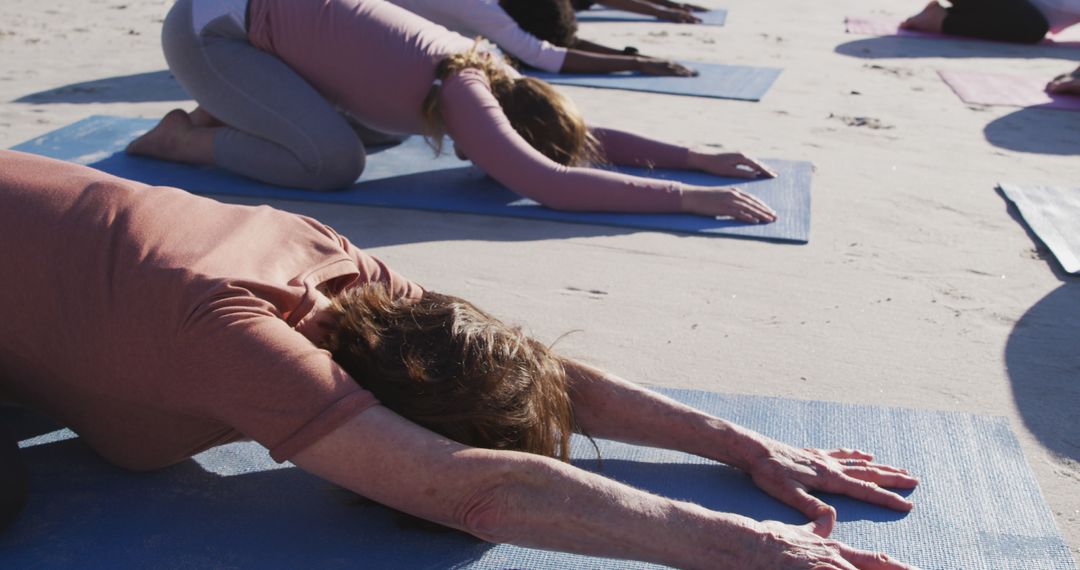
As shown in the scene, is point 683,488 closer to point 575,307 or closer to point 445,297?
point 445,297

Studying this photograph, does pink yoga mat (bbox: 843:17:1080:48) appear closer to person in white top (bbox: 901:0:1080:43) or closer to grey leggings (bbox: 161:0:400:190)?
person in white top (bbox: 901:0:1080:43)

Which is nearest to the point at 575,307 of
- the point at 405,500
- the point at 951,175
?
the point at 405,500

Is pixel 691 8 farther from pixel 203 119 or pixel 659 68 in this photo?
pixel 203 119

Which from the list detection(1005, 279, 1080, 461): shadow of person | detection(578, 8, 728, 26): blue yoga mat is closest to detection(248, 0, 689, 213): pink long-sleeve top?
detection(1005, 279, 1080, 461): shadow of person

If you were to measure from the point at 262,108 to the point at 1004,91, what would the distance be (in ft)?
12.5

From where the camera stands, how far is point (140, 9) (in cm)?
679

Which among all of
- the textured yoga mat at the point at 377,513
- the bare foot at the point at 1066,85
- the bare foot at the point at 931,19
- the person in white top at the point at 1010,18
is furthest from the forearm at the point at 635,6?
the textured yoga mat at the point at 377,513

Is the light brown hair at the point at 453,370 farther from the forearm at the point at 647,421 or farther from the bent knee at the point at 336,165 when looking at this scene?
the bent knee at the point at 336,165

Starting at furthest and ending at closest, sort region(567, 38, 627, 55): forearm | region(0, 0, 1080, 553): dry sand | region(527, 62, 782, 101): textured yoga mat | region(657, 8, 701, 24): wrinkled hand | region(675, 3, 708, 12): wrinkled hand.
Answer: region(675, 3, 708, 12): wrinkled hand, region(657, 8, 701, 24): wrinkled hand, region(567, 38, 627, 55): forearm, region(527, 62, 782, 101): textured yoga mat, region(0, 0, 1080, 553): dry sand

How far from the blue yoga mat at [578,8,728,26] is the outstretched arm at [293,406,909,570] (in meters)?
6.22

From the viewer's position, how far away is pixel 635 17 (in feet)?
25.1

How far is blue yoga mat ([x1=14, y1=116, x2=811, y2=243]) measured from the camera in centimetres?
336

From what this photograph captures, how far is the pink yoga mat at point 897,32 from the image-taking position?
704cm

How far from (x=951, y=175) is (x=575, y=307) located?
77.8 inches
